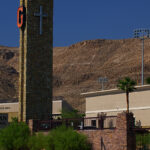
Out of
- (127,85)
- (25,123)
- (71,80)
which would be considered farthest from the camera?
(71,80)

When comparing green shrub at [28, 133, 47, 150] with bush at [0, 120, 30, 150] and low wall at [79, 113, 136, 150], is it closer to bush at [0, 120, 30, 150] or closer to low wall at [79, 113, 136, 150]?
bush at [0, 120, 30, 150]

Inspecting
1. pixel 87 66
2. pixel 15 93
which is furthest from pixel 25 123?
pixel 87 66

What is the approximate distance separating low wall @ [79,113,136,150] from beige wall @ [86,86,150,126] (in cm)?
2799

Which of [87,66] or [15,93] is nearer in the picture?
[15,93]

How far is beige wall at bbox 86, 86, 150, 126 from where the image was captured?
54094 millimetres

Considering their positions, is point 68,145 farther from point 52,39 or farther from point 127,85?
point 127,85

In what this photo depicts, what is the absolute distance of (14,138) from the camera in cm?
3156

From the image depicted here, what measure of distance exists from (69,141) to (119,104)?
107 feet

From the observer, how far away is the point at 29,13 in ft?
119

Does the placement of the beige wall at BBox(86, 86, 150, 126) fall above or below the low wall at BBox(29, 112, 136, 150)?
above

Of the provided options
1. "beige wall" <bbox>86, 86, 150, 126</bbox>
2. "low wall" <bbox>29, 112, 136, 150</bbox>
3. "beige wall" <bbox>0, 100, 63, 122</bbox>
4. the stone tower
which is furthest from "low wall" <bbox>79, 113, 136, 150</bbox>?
"beige wall" <bbox>0, 100, 63, 122</bbox>

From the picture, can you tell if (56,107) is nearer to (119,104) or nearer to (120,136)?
(119,104)

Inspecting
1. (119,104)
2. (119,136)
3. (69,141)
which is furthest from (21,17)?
(119,104)

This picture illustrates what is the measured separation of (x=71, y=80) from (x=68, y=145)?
15772 cm
